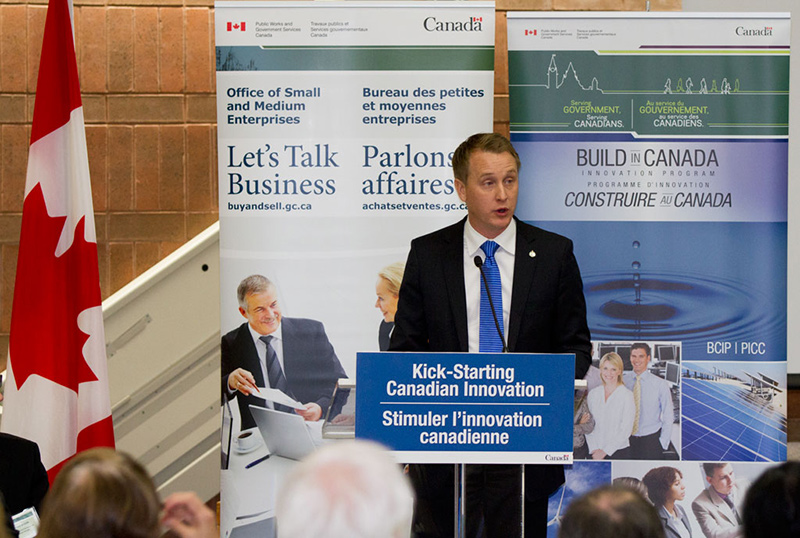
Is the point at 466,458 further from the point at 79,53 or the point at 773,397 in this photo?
the point at 79,53

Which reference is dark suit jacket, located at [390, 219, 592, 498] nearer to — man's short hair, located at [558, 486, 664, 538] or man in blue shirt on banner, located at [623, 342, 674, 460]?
man in blue shirt on banner, located at [623, 342, 674, 460]

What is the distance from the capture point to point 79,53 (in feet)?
17.3

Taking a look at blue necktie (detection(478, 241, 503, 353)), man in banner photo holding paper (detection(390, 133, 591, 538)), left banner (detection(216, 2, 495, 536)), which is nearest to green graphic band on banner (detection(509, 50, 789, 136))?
left banner (detection(216, 2, 495, 536))

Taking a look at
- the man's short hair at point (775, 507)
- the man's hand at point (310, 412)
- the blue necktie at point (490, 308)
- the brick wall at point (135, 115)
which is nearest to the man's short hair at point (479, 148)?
the blue necktie at point (490, 308)

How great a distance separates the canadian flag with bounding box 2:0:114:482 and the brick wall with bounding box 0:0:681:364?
1.13 m

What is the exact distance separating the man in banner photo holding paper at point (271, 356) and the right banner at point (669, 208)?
111cm

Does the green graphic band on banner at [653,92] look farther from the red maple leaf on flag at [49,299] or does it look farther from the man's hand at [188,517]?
the man's hand at [188,517]

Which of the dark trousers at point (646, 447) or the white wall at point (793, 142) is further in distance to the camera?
the white wall at point (793, 142)

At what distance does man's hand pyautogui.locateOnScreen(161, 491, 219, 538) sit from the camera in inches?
60.6

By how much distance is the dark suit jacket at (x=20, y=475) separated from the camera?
2.86 meters

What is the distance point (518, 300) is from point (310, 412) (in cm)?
131

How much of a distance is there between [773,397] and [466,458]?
7.44ft

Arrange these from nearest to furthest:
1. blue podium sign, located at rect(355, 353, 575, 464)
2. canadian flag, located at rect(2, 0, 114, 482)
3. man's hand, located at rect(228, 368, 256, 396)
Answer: blue podium sign, located at rect(355, 353, 575, 464), canadian flag, located at rect(2, 0, 114, 482), man's hand, located at rect(228, 368, 256, 396)

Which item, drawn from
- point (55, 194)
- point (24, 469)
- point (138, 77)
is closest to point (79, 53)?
point (138, 77)
